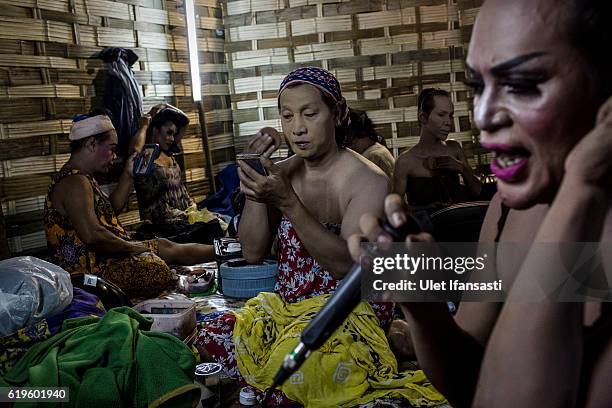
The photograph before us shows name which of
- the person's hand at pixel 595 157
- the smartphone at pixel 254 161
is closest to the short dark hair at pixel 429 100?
the smartphone at pixel 254 161

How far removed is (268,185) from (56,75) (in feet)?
11.9

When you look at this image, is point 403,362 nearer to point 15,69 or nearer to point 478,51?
point 478,51

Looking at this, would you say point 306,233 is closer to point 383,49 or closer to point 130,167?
point 130,167

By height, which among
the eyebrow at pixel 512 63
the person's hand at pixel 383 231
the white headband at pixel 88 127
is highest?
the eyebrow at pixel 512 63

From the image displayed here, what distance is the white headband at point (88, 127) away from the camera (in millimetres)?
4625

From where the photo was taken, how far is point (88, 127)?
15.2 feet

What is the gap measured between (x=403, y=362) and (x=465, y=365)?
1777 millimetres

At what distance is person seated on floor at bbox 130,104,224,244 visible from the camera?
234 inches

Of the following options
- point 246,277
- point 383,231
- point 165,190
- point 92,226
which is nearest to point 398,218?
point 383,231

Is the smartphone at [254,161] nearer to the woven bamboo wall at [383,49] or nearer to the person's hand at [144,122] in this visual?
the person's hand at [144,122]

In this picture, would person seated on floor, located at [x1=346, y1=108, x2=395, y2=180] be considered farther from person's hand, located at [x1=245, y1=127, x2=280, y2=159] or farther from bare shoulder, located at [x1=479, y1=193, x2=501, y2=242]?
bare shoulder, located at [x1=479, y1=193, x2=501, y2=242]

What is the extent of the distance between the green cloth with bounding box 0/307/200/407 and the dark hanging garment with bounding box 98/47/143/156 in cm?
349

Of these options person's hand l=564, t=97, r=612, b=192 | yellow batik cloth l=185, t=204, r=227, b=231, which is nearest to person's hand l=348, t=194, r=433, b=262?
person's hand l=564, t=97, r=612, b=192

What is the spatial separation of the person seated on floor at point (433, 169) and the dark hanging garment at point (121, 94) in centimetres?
259
